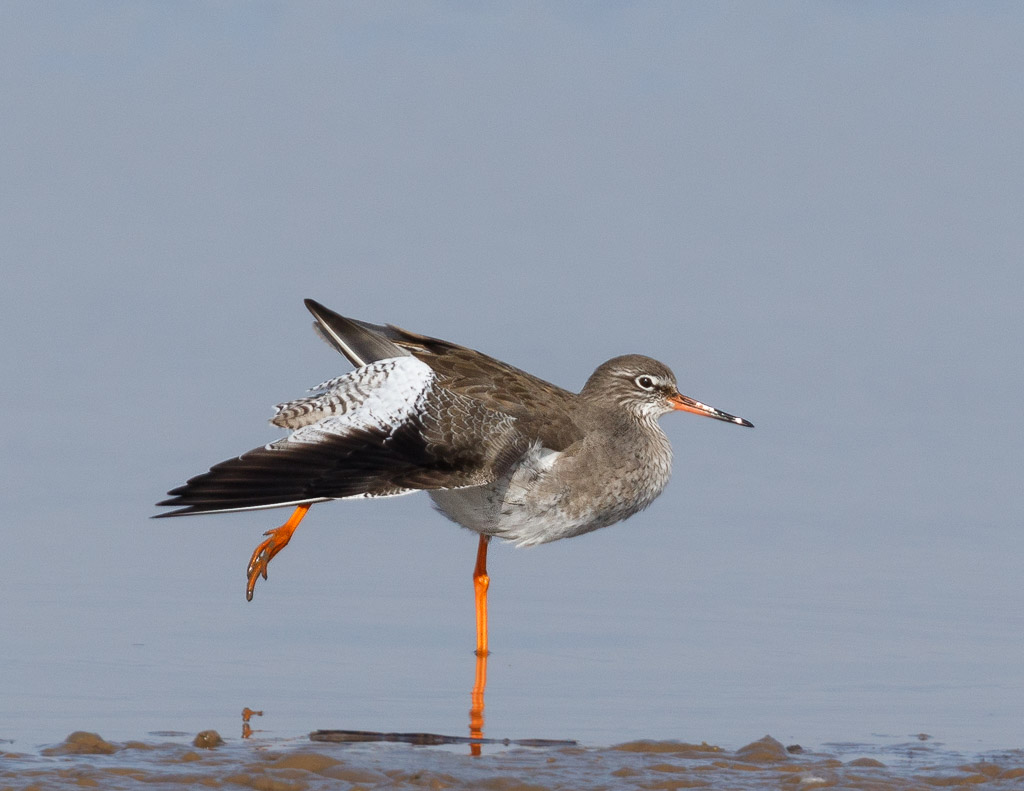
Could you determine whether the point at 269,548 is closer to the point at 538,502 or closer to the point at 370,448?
the point at 370,448

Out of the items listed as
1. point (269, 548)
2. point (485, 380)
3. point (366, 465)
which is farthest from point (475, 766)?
point (485, 380)

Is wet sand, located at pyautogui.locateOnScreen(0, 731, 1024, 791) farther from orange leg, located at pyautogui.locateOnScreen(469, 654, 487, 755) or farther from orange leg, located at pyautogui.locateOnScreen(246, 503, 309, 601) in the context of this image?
orange leg, located at pyautogui.locateOnScreen(246, 503, 309, 601)

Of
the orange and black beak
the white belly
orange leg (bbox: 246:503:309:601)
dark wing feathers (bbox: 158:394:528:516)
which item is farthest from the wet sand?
the orange and black beak

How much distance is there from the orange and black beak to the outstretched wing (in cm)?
204

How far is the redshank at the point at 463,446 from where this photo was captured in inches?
352

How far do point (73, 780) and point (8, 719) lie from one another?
4.27 ft

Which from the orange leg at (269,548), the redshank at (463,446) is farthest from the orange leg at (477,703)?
the orange leg at (269,548)

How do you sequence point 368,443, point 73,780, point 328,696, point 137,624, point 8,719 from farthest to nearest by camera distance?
1. point 137,624
2. point 368,443
3. point 328,696
4. point 8,719
5. point 73,780

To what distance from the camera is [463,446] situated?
9648 mm

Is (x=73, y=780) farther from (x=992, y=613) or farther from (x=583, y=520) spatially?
(x=992, y=613)

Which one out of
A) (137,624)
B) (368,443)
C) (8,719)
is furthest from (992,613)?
(8,719)

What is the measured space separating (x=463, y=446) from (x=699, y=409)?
9.11 feet

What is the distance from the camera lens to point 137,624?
394 inches

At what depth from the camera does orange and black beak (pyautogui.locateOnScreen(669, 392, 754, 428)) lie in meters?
11.8
